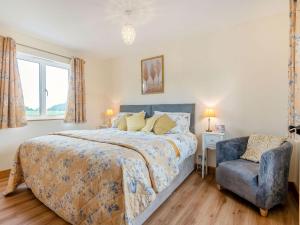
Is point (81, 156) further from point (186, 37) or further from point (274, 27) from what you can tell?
point (274, 27)

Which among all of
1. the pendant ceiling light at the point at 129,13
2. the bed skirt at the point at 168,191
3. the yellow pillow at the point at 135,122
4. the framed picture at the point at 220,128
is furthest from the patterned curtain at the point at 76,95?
the framed picture at the point at 220,128

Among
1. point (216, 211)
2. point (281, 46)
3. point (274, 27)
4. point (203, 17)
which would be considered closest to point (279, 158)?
point (216, 211)

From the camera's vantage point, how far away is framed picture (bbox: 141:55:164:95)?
3576 millimetres

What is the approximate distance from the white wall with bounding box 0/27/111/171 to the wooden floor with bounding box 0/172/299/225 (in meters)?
0.97

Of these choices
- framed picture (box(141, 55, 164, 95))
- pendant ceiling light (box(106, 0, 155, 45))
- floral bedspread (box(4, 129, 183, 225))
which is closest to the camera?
floral bedspread (box(4, 129, 183, 225))

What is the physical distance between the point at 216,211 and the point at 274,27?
2.70 m

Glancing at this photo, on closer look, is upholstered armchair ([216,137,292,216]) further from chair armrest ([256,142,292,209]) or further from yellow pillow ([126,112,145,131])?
yellow pillow ([126,112,145,131])

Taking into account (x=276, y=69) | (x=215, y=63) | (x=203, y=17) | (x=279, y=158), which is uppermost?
(x=203, y=17)

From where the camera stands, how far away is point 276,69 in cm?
243

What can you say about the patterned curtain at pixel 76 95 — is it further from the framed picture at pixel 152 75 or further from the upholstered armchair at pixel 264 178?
the upholstered armchair at pixel 264 178

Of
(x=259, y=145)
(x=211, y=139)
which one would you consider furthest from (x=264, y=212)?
(x=211, y=139)

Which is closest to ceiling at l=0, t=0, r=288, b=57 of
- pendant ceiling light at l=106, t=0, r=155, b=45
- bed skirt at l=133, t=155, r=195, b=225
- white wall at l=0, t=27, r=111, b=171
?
pendant ceiling light at l=106, t=0, r=155, b=45

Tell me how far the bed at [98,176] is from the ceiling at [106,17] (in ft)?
5.74

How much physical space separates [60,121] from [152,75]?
7.42ft
